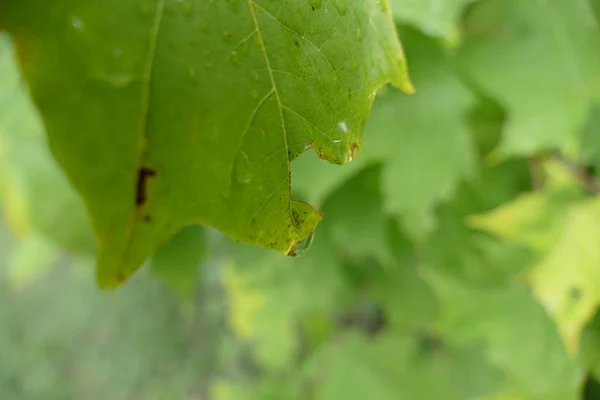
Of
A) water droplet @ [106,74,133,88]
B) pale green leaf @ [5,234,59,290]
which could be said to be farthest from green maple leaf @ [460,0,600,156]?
pale green leaf @ [5,234,59,290]

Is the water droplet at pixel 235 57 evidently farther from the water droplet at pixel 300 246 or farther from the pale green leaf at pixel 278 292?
the pale green leaf at pixel 278 292

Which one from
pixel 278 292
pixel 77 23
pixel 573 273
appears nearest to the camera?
pixel 77 23

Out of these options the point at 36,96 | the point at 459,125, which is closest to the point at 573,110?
the point at 459,125

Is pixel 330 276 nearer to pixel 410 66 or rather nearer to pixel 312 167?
pixel 312 167

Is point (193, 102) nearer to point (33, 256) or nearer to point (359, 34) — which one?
point (359, 34)

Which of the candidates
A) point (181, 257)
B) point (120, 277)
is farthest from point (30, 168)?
point (120, 277)

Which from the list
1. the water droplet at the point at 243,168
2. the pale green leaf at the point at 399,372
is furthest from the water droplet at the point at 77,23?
the pale green leaf at the point at 399,372

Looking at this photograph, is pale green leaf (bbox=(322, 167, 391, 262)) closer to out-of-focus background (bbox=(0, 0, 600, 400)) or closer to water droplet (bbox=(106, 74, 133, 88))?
out-of-focus background (bbox=(0, 0, 600, 400))
